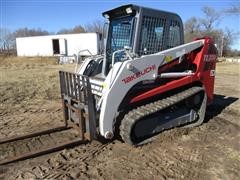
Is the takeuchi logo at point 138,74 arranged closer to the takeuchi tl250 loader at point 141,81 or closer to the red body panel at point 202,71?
the takeuchi tl250 loader at point 141,81

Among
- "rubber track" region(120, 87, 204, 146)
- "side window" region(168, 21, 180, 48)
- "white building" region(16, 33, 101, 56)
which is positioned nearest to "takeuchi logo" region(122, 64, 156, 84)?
"rubber track" region(120, 87, 204, 146)

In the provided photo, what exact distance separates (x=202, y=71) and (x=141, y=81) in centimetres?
176

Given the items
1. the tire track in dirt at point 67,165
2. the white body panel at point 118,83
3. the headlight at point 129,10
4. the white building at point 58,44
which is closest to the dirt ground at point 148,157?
the tire track in dirt at point 67,165

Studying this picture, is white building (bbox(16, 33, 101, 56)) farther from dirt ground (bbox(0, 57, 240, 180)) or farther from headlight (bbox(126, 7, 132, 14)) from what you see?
headlight (bbox(126, 7, 132, 14))

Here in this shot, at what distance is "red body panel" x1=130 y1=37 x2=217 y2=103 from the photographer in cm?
522

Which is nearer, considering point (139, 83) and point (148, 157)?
point (148, 157)

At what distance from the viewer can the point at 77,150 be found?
4691 millimetres

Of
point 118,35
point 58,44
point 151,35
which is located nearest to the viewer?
point 151,35

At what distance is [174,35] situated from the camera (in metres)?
5.61

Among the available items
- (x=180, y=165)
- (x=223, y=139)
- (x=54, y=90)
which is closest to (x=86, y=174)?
(x=180, y=165)

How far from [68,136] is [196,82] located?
9.64 ft

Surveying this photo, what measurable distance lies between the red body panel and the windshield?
918mm

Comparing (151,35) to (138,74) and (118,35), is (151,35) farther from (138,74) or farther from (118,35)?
(138,74)

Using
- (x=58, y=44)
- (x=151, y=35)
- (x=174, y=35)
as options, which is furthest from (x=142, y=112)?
(x=58, y=44)
